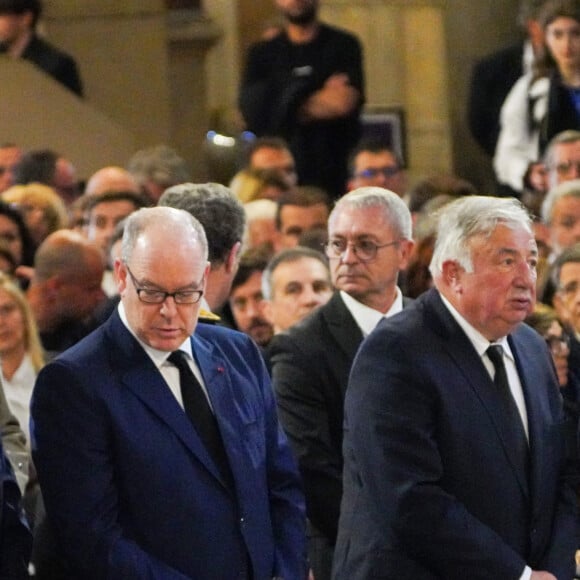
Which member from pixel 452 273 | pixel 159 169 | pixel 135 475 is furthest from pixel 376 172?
pixel 135 475

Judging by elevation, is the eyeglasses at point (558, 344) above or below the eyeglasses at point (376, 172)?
below

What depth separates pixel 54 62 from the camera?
12125 millimetres

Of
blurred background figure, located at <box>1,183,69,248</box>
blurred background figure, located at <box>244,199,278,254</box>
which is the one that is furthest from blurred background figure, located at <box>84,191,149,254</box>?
blurred background figure, located at <box>244,199,278,254</box>

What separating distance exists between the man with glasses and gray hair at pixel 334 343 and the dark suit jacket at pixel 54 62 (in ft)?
18.8

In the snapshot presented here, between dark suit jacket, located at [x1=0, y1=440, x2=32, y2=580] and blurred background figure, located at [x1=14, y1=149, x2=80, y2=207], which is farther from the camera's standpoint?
blurred background figure, located at [x1=14, y1=149, x2=80, y2=207]

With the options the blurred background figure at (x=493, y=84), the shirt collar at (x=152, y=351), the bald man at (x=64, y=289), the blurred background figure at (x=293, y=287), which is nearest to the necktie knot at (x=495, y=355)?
the shirt collar at (x=152, y=351)

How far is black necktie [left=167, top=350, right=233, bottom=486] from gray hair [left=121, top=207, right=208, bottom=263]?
304 mm

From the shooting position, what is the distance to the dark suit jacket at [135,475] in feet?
16.5

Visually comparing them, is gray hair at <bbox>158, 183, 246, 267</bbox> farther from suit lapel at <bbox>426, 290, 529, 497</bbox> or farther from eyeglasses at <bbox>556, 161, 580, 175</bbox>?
eyeglasses at <bbox>556, 161, 580, 175</bbox>

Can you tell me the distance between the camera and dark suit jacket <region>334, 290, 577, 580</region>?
17.1 feet

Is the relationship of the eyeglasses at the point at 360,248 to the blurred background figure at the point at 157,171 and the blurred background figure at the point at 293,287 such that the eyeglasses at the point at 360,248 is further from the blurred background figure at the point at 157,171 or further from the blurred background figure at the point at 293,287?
the blurred background figure at the point at 157,171

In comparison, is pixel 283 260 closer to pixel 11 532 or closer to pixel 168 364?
pixel 168 364

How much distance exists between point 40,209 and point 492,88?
333 cm

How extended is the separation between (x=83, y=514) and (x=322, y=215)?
438 cm
